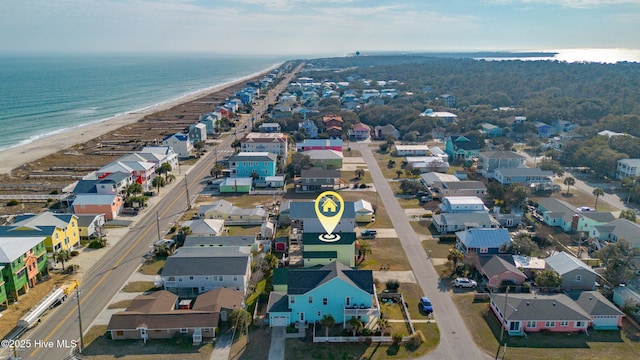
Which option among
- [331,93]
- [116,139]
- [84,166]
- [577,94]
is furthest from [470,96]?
[84,166]

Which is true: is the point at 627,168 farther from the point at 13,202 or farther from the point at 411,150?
the point at 13,202

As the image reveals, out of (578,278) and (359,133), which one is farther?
(359,133)

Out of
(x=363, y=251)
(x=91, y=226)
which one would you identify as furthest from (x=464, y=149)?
(x=91, y=226)

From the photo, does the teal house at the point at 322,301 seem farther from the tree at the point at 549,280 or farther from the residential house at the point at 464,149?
the residential house at the point at 464,149

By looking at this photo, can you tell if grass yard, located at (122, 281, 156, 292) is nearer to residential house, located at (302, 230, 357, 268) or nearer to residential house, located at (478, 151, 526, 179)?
residential house, located at (302, 230, 357, 268)

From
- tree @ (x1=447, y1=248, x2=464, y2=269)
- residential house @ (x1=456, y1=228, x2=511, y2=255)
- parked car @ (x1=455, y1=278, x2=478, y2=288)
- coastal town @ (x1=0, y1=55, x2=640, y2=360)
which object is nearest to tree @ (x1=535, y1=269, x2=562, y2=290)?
coastal town @ (x1=0, y1=55, x2=640, y2=360)

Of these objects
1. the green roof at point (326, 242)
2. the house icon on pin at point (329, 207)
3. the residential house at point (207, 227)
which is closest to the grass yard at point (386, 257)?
the green roof at point (326, 242)
